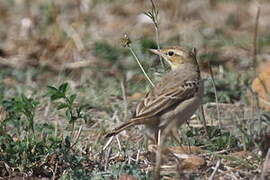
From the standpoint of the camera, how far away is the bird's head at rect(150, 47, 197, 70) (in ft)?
18.5

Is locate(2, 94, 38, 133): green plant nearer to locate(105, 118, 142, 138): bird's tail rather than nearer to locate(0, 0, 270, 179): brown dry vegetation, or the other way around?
locate(0, 0, 270, 179): brown dry vegetation

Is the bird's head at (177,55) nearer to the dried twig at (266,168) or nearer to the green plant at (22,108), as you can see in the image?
the green plant at (22,108)

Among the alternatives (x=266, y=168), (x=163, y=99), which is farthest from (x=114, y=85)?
(x=266, y=168)

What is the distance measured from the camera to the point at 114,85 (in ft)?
24.6

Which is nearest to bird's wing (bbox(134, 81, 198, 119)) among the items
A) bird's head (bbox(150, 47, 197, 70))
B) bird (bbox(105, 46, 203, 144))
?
bird (bbox(105, 46, 203, 144))

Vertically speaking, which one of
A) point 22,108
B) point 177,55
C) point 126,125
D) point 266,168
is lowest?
point 266,168

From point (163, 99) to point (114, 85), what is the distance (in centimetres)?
243

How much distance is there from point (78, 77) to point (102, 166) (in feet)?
9.67

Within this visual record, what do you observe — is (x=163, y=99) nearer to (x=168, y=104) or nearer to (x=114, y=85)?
(x=168, y=104)

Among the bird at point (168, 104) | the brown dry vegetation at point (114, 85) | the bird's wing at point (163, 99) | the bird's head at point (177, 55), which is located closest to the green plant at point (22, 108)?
the brown dry vegetation at point (114, 85)

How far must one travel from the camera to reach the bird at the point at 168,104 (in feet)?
16.4

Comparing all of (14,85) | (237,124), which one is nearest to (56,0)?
(14,85)

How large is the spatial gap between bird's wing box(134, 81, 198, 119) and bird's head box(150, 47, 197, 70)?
1.30 feet

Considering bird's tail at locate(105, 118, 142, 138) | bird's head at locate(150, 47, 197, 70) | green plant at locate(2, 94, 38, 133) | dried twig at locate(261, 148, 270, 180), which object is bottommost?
dried twig at locate(261, 148, 270, 180)
